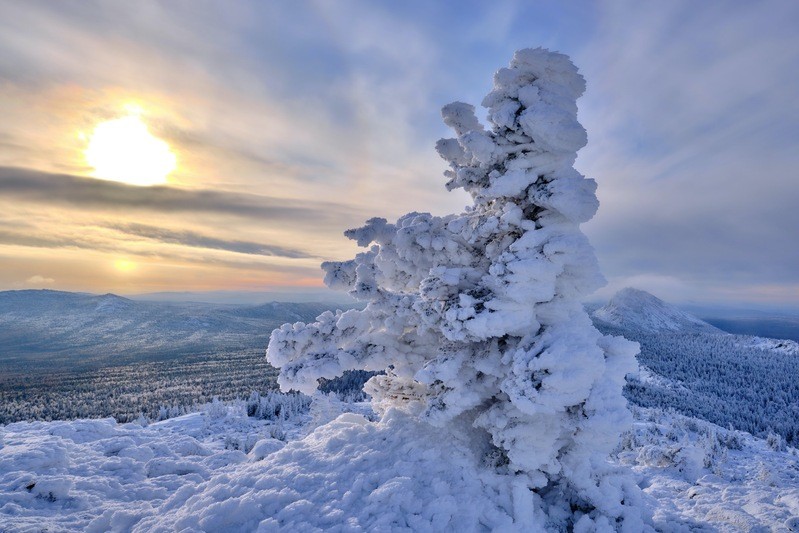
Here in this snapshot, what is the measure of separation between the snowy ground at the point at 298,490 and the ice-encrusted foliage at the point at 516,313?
3.67 feet

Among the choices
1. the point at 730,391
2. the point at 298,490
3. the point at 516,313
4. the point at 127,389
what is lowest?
the point at 127,389

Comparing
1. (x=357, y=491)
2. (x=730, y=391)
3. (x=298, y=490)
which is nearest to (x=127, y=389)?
(x=298, y=490)

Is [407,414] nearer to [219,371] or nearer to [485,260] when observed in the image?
[485,260]

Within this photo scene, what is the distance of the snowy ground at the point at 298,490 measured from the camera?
7.55 meters

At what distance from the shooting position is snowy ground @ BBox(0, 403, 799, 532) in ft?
24.8

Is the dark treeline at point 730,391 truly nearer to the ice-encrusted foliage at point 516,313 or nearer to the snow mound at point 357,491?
the ice-encrusted foliage at point 516,313

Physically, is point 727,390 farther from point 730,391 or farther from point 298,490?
point 298,490

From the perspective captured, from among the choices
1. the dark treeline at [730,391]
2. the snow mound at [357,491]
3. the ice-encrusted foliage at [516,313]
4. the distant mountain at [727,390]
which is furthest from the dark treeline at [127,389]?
the dark treeline at [730,391]

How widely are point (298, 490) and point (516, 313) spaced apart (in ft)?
20.6

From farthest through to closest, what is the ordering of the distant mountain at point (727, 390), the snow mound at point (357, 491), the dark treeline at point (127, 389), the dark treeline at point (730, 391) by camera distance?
the dark treeline at point (127, 389)
the distant mountain at point (727, 390)
the dark treeline at point (730, 391)
the snow mound at point (357, 491)

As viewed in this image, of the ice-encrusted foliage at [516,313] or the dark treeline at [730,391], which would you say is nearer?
the ice-encrusted foliage at [516,313]

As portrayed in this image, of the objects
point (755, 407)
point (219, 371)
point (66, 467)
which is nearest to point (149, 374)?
point (219, 371)

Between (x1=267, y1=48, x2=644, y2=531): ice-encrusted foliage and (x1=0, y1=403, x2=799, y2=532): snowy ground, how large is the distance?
3.67ft

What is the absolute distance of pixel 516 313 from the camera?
8.83 metres
